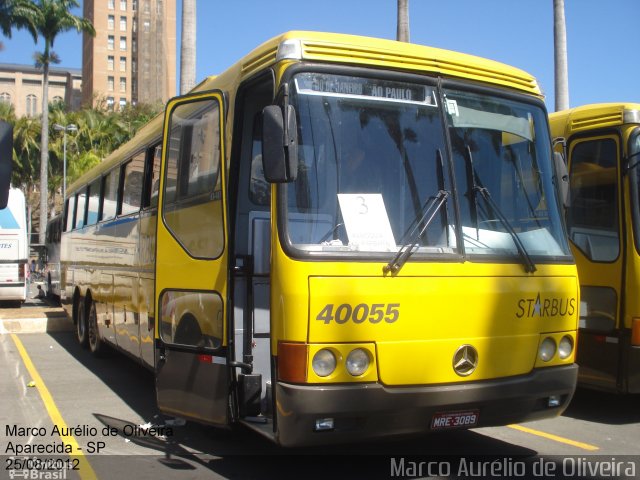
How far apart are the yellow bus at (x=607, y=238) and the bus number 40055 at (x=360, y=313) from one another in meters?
3.22

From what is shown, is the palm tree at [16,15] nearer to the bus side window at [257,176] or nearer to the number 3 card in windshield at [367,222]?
the bus side window at [257,176]

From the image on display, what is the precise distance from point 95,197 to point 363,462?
7.59 m

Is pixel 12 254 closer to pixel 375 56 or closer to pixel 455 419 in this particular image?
pixel 375 56

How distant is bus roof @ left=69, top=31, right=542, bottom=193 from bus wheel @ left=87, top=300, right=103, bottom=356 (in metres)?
6.36

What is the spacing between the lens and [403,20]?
1716 cm

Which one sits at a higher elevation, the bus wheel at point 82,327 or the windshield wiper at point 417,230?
the windshield wiper at point 417,230

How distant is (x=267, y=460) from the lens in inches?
241

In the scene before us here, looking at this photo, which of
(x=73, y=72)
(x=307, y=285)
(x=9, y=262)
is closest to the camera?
(x=307, y=285)

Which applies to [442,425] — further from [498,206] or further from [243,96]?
[243,96]

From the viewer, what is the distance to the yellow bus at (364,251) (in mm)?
4766

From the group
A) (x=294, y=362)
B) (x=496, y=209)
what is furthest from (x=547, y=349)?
(x=294, y=362)

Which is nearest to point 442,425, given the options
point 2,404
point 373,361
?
point 373,361

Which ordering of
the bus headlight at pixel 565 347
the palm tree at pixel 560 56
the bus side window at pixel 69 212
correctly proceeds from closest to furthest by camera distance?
1. the bus headlight at pixel 565 347
2. the bus side window at pixel 69 212
3. the palm tree at pixel 560 56

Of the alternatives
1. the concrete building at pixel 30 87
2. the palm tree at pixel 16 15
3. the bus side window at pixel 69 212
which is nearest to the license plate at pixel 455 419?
the bus side window at pixel 69 212
